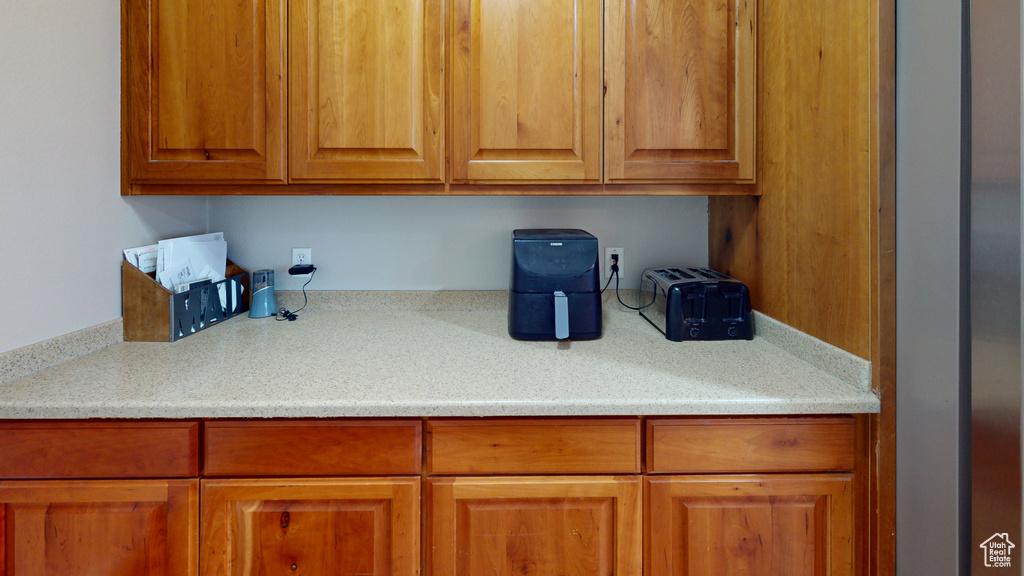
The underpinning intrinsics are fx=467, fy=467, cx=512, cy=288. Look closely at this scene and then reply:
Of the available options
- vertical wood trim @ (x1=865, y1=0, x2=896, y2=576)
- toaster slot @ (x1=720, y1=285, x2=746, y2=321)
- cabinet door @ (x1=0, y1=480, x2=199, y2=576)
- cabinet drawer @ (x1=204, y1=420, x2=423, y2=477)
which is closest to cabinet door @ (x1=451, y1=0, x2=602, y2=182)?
toaster slot @ (x1=720, y1=285, x2=746, y2=321)

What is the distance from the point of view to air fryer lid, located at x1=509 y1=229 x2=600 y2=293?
1.33 metres

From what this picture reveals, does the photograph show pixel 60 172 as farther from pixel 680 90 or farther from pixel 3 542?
pixel 680 90

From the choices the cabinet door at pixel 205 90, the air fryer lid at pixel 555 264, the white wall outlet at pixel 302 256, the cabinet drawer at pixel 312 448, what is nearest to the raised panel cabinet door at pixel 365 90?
the cabinet door at pixel 205 90

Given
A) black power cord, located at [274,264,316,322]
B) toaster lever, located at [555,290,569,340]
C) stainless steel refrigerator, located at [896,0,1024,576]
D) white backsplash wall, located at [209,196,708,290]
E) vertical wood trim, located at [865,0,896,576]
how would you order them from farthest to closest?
white backsplash wall, located at [209,196,708,290] < black power cord, located at [274,264,316,322] < toaster lever, located at [555,290,569,340] < vertical wood trim, located at [865,0,896,576] < stainless steel refrigerator, located at [896,0,1024,576]

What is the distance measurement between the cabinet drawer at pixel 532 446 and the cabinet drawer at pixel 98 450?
50 centimetres

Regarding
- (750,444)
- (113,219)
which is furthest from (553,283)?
(113,219)

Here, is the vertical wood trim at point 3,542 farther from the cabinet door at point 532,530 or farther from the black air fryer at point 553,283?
the black air fryer at point 553,283

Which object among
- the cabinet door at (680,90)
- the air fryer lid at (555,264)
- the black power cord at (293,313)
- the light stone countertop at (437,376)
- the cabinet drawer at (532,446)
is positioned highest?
the cabinet door at (680,90)

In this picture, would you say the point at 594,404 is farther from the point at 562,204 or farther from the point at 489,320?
the point at 562,204

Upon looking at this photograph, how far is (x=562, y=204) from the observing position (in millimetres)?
1711

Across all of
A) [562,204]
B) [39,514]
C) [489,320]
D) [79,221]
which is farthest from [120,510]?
[562,204]

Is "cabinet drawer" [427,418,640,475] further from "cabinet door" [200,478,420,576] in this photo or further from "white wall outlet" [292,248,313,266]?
"white wall outlet" [292,248,313,266]

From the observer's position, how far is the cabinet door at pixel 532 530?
3.17 feet

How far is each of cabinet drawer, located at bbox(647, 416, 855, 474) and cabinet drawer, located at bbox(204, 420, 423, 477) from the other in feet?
1.70
